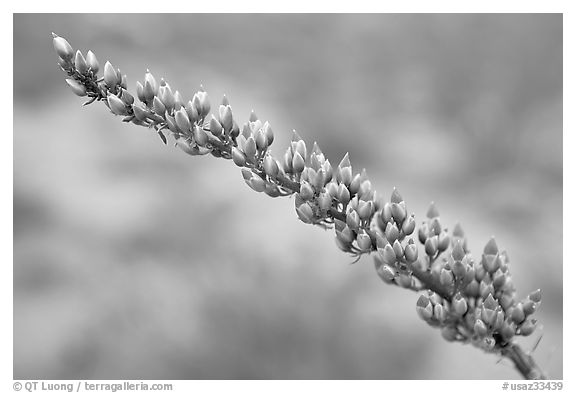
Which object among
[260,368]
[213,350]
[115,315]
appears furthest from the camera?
[115,315]

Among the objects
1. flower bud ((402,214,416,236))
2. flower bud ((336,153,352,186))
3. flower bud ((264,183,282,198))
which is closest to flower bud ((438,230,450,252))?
flower bud ((402,214,416,236))

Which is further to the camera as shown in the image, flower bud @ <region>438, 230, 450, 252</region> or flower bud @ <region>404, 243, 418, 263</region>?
flower bud @ <region>438, 230, 450, 252</region>

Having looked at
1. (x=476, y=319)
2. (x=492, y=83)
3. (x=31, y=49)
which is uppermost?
(x=492, y=83)

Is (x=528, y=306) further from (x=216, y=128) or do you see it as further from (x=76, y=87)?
(x=76, y=87)

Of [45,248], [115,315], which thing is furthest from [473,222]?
[45,248]

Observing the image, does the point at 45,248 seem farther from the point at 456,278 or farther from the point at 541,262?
the point at 456,278

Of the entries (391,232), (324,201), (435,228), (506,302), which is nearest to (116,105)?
(324,201)

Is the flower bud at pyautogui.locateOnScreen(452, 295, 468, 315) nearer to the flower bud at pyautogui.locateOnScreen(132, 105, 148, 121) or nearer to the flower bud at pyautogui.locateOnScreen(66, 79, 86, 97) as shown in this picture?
the flower bud at pyautogui.locateOnScreen(132, 105, 148, 121)
